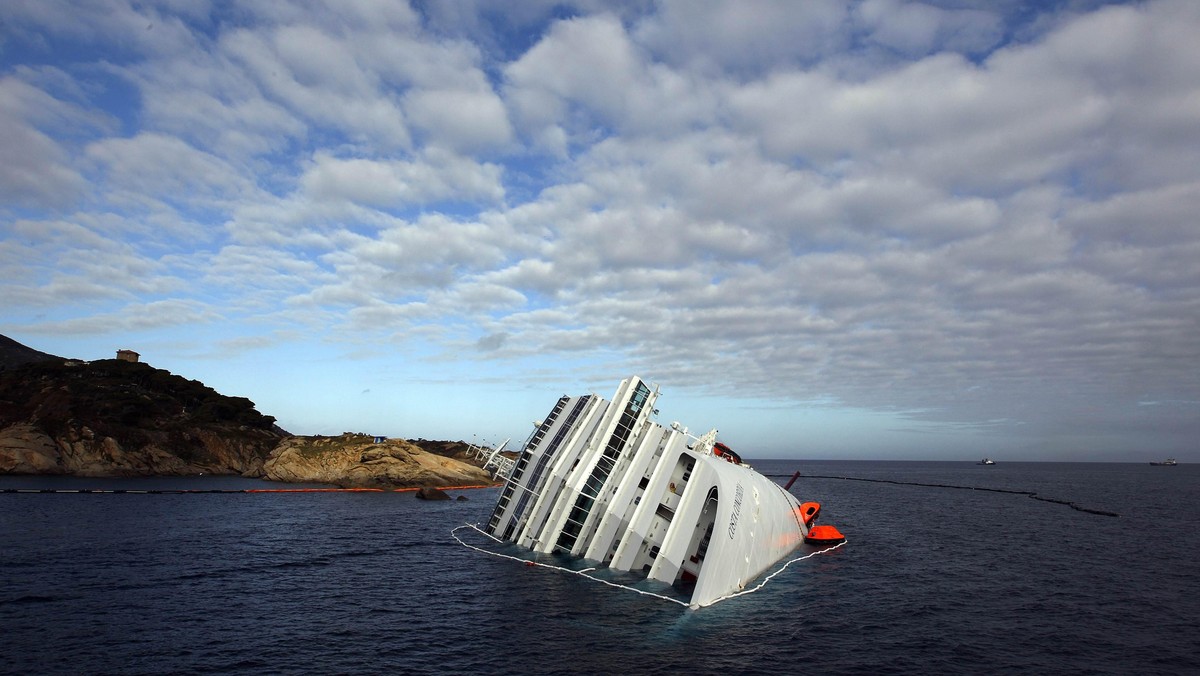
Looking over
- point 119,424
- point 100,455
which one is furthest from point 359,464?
point 119,424

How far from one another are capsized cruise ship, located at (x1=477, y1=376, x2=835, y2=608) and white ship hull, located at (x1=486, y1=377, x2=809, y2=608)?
0.23ft

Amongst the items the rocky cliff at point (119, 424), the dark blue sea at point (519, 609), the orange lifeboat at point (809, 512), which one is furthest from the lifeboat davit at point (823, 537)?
the rocky cliff at point (119, 424)

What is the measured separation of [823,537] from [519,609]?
122 ft

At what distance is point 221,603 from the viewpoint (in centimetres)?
3541

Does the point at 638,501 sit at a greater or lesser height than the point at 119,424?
lesser

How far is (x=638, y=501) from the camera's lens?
41.5 m

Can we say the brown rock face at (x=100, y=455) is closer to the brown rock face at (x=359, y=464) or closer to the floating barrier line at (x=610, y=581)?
the brown rock face at (x=359, y=464)

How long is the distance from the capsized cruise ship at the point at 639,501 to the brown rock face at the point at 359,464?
70664 millimetres

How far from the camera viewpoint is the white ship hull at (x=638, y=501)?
119 feet

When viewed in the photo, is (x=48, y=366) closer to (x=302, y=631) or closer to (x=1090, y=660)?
(x=302, y=631)

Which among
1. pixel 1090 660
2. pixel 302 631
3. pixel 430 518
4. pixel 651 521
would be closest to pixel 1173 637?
pixel 1090 660

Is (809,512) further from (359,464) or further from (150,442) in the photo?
(150,442)

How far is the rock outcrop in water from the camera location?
376 feet

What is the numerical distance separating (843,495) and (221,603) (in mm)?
122688
